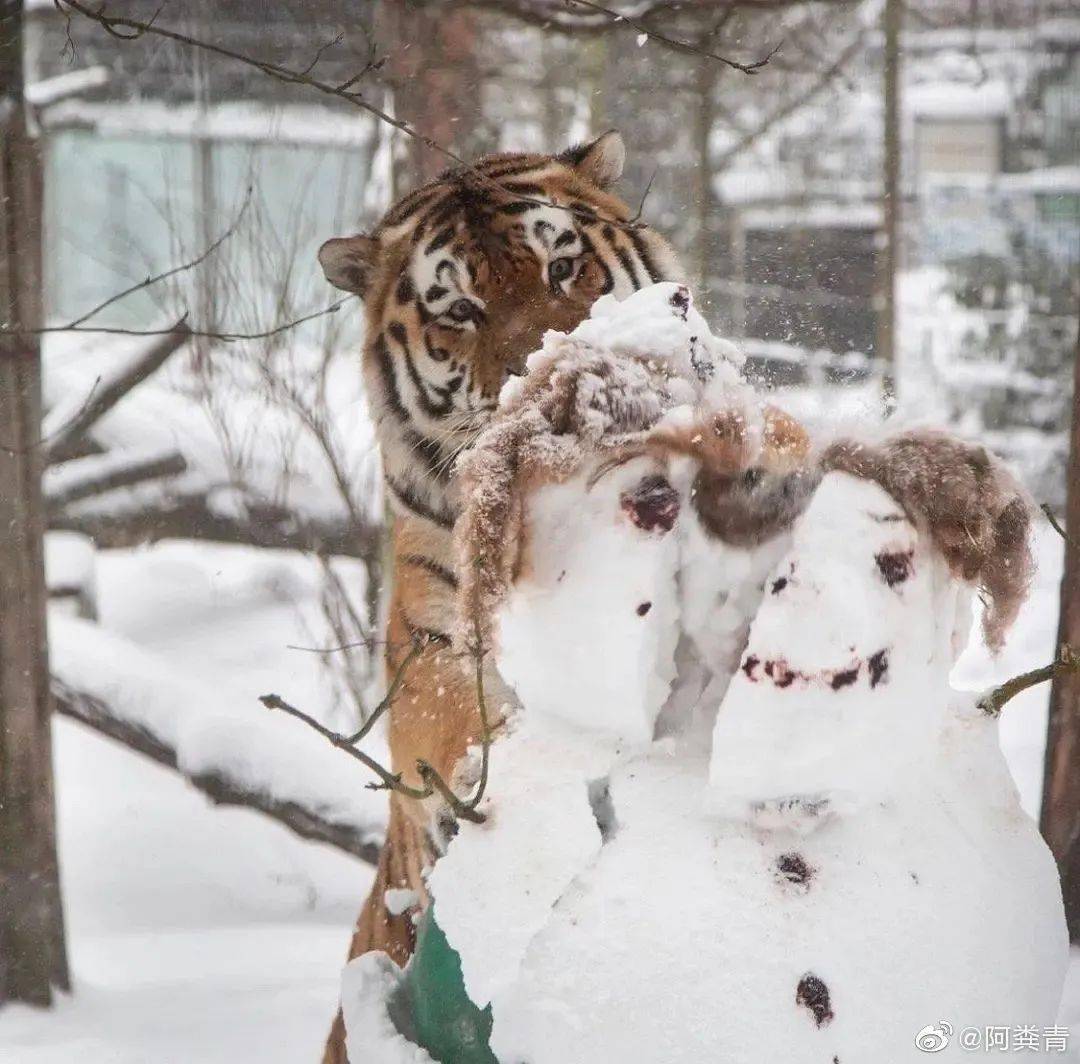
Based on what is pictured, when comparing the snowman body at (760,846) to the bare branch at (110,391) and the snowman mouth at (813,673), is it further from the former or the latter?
the bare branch at (110,391)

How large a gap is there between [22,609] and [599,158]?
3.63 feet

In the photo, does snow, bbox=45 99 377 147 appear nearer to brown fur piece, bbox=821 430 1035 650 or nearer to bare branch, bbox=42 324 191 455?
bare branch, bbox=42 324 191 455

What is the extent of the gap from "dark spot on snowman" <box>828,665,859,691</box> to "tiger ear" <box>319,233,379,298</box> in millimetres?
1053

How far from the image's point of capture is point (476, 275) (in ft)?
5.11

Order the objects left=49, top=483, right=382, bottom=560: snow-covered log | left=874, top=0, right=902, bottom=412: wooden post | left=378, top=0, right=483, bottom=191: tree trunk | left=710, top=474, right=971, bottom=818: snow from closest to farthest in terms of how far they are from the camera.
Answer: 1. left=710, top=474, right=971, bottom=818: snow
2. left=378, top=0, right=483, bottom=191: tree trunk
3. left=49, top=483, right=382, bottom=560: snow-covered log
4. left=874, top=0, right=902, bottom=412: wooden post

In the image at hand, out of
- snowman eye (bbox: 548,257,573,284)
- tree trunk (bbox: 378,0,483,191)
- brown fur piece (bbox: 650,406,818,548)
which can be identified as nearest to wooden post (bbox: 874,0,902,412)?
tree trunk (bbox: 378,0,483,191)

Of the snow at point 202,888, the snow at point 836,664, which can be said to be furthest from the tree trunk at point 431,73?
the snow at point 836,664

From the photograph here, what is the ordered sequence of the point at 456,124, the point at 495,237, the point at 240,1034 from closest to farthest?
the point at 495,237 < the point at 240,1034 < the point at 456,124

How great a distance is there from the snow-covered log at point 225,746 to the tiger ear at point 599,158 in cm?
116

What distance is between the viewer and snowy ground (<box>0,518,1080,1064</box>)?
190cm

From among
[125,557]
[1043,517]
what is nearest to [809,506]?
[1043,517]

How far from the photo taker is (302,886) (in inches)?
99.7

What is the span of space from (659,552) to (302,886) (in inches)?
76.7

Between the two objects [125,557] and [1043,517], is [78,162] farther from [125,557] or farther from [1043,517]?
[1043,517]
